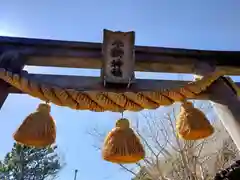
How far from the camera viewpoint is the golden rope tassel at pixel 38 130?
108 centimetres

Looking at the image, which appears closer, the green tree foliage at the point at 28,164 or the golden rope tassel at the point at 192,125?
the golden rope tassel at the point at 192,125

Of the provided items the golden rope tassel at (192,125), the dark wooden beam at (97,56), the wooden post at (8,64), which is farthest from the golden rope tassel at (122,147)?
the wooden post at (8,64)

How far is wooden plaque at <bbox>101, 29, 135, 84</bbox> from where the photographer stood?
47.4 inches

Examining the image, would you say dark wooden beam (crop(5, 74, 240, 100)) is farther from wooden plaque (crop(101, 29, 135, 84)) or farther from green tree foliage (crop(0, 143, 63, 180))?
green tree foliage (crop(0, 143, 63, 180))

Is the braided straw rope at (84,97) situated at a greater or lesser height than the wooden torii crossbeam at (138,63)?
lesser

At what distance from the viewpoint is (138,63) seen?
4.22 feet

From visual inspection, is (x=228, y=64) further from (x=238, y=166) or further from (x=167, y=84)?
(x=238, y=166)

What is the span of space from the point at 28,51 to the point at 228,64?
85 cm

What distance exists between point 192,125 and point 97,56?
470mm

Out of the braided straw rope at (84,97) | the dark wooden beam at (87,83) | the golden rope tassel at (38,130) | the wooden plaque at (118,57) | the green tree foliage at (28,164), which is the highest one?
the green tree foliage at (28,164)

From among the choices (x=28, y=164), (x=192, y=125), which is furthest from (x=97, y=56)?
(x=28, y=164)

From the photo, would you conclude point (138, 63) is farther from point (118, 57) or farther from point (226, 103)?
point (226, 103)

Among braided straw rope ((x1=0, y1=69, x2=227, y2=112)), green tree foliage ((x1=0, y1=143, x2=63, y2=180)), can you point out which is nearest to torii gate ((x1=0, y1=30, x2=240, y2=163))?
braided straw rope ((x1=0, y1=69, x2=227, y2=112))

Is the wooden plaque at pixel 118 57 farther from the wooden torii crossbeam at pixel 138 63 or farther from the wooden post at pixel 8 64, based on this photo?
Answer: the wooden post at pixel 8 64
